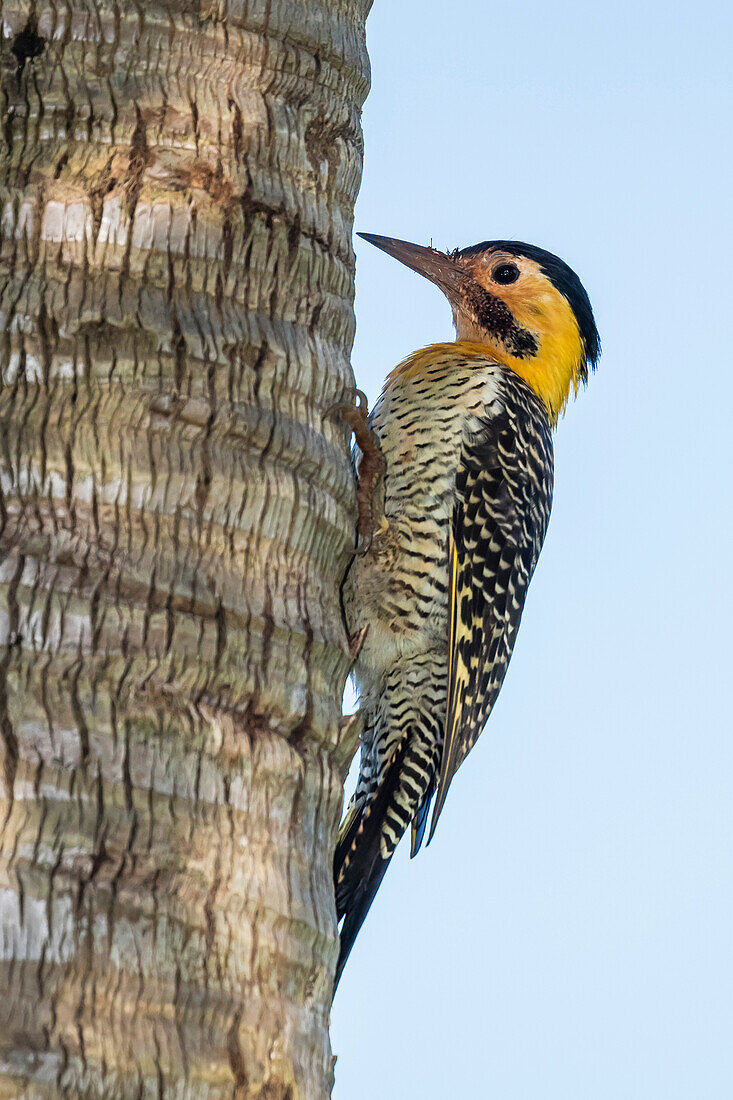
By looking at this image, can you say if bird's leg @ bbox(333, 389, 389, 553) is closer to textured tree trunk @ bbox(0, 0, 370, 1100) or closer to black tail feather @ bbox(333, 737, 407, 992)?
black tail feather @ bbox(333, 737, 407, 992)

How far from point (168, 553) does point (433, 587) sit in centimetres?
279

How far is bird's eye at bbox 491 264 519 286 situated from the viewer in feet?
19.6

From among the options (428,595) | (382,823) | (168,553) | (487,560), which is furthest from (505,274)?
(168,553)

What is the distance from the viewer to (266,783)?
2004mm

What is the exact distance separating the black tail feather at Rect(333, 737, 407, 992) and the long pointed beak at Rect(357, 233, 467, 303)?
7.80ft

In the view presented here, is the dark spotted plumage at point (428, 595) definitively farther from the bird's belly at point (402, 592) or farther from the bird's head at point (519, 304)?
the bird's head at point (519, 304)

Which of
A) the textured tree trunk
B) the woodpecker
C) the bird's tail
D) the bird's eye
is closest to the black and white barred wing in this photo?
the woodpecker

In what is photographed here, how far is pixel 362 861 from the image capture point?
14.6 ft

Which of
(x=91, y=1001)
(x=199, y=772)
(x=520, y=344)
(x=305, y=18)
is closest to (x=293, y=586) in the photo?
(x=199, y=772)

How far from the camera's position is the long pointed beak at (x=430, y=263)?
602cm

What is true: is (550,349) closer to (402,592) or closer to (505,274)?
(505,274)

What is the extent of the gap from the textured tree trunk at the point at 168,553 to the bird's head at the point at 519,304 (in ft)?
11.3

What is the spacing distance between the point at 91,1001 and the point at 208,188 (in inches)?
54.6

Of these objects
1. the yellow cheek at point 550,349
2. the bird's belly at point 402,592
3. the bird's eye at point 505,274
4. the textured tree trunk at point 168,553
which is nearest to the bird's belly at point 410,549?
the bird's belly at point 402,592
